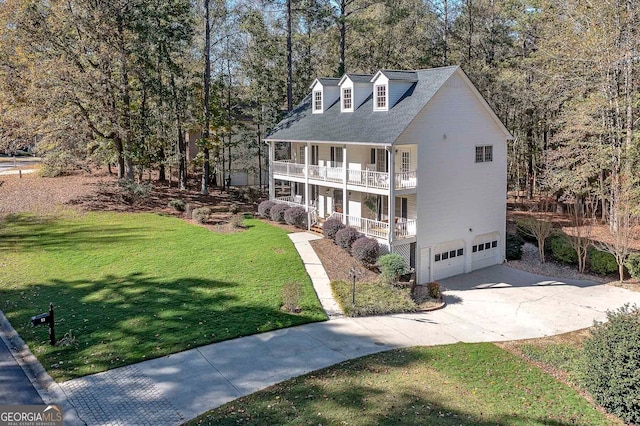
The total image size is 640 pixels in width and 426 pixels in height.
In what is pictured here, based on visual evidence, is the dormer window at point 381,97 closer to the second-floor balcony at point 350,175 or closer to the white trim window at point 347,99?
the white trim window at point 347,99

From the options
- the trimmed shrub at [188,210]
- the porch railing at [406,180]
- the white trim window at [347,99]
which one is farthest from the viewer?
the trimmed shrub at [188,210]

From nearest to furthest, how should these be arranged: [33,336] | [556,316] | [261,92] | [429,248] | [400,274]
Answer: [33,336], [556,316], [400,274], [429,248], [261,92]

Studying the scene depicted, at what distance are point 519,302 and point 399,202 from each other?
21.9 ft

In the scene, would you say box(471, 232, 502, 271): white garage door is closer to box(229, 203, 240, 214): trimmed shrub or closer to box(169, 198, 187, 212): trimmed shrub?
box(229, 203, 240, 214): trimmed shrub

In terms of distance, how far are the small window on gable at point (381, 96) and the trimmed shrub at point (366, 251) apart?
6972mm

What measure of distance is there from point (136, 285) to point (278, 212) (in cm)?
1059

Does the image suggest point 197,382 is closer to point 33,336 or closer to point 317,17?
point 33,336

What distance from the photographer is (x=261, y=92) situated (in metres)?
35.6

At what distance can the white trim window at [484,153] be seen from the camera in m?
23.5

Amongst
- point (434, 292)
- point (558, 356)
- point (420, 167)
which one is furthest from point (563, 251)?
point (558, 356)

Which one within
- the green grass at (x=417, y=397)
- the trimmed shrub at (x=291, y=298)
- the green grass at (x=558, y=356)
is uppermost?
the trimmed shrub at (x=291, y=298)

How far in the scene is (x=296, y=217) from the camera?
2566 cm

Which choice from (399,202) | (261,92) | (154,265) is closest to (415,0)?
(261,92)

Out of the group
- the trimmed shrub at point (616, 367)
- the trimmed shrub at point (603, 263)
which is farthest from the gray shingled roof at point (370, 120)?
the trimmed shrub at point (603, 263)
